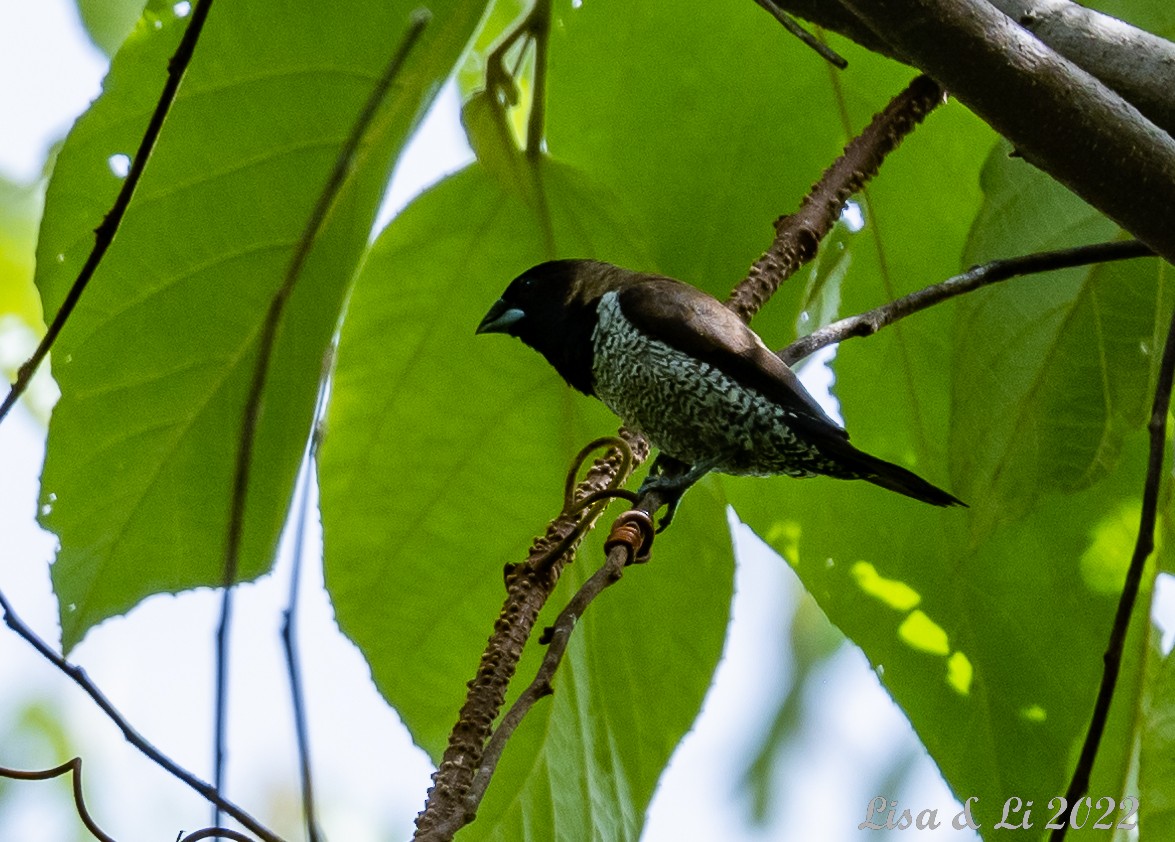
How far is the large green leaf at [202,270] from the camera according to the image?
2398mm

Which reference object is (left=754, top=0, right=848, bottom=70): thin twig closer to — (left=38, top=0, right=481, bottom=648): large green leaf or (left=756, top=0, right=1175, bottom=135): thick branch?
(left=756, top=0, right=1175, bottom=135): thick branch

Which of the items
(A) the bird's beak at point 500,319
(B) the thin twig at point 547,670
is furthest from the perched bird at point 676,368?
(B) the thin twig at point 547,670

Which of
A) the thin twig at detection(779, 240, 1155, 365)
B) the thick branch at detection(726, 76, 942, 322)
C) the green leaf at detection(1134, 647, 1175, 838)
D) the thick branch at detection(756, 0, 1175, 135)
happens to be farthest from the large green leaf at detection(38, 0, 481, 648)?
the green leaf at detection(1134, 647, 1175, 838)

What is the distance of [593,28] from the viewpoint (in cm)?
283

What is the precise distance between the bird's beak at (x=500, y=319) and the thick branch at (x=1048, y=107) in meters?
1.28

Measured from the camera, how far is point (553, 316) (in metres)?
2.84

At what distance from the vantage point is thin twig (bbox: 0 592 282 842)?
51.4 inches

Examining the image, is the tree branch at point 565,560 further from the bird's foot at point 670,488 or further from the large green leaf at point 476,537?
the large green leaf at point 476,537

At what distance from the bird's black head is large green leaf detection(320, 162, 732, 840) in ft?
0.20

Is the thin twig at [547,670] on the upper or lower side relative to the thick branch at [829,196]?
lower

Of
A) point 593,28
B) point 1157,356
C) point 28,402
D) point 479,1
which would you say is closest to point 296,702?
point 479,1

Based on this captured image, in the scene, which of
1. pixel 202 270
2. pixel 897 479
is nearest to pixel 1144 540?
pixel 897 479

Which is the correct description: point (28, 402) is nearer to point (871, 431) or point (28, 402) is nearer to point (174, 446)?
point (174, 446)

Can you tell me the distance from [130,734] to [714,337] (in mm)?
1634
